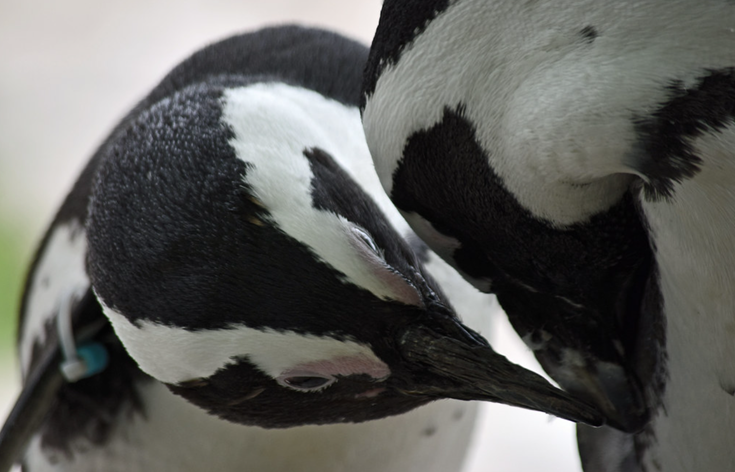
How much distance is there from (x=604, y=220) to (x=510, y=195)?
67mm

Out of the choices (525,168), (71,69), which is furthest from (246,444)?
(71,69)

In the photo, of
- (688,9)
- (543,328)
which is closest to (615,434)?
(543,328)

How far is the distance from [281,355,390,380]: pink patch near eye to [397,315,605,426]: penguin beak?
0.08 ft

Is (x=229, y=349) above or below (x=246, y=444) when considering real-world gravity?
above

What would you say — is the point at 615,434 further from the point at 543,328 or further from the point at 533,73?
the point at 533,73

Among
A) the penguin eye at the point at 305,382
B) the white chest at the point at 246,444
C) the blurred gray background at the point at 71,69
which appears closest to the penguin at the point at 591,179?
the penguin eye at the point at 305,382

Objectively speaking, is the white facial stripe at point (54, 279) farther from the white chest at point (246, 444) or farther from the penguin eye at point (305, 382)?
the penguin eye at point (305, 382)

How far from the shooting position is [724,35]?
1.59ft

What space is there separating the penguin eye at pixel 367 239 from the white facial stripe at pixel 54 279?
0.31 meters

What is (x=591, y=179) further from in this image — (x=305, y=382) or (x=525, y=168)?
(x=305, y=382)

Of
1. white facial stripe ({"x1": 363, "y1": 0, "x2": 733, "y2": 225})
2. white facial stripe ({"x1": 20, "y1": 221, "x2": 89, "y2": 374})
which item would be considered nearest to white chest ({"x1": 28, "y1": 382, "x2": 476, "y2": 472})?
white facial stripe ({"x1": 20, "y1": 221, "x2": 89, "y2": 374})

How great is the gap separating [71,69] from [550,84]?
5.51ft

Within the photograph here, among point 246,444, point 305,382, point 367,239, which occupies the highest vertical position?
point 367,239

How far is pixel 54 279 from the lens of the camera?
0.96 m
